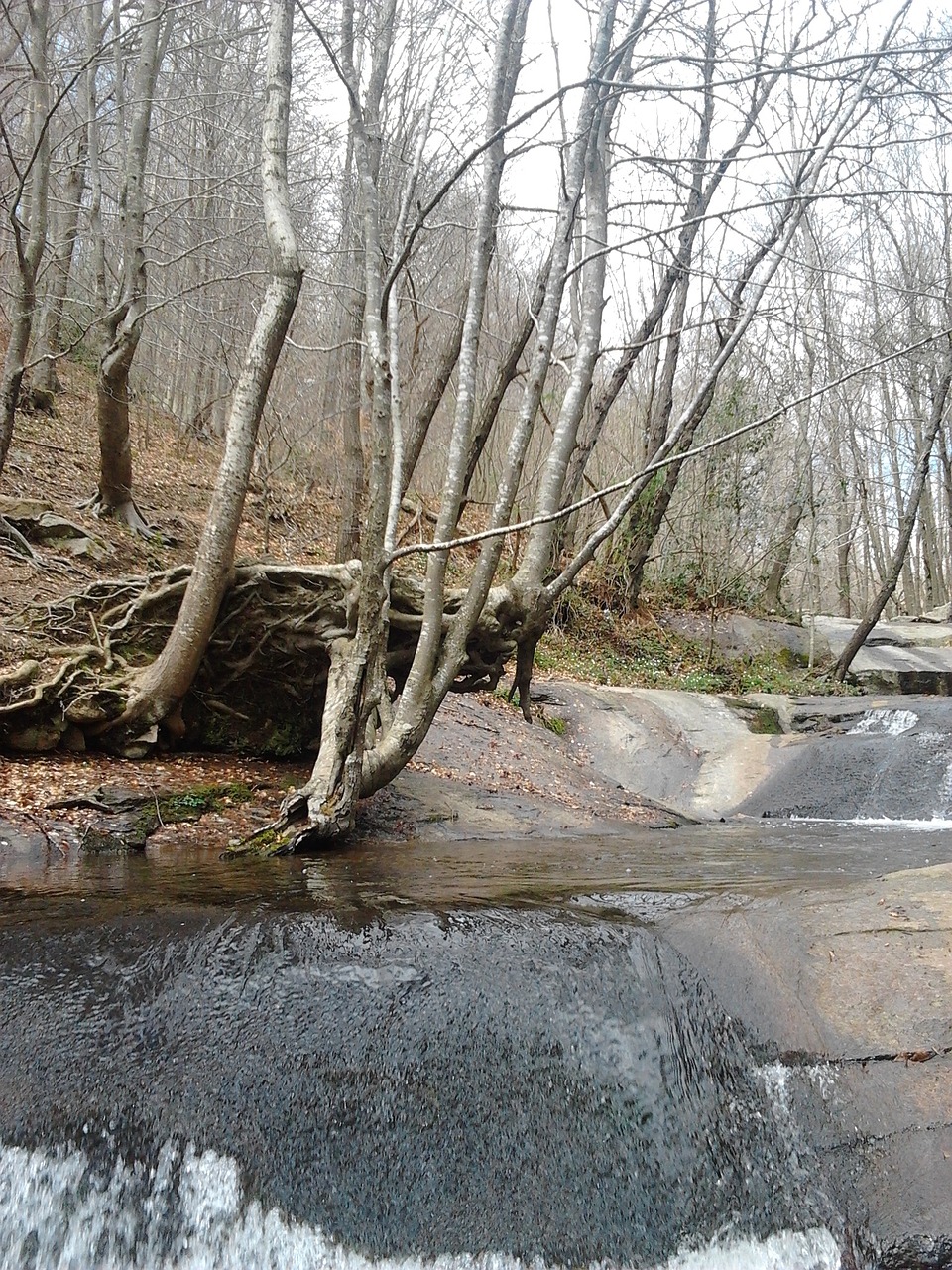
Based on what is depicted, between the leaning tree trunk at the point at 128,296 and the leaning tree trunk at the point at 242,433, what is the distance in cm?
382

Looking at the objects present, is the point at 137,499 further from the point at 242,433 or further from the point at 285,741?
the point at 242,433

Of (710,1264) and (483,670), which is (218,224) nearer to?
(483,670)

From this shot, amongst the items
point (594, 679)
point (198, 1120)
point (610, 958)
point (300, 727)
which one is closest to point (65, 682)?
point (300, 727)

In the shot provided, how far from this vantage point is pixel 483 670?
730 cm

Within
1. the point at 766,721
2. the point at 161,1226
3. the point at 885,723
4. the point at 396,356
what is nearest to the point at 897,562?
the point at 885,723

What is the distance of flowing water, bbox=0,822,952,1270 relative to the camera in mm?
2750

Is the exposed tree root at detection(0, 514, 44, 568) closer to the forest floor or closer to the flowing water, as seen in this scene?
the forest floor

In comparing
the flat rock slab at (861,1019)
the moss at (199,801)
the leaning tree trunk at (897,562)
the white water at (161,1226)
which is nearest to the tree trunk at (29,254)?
the moss at (199,801)

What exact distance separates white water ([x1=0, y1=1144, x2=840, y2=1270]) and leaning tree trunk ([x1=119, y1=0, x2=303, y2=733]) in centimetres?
412

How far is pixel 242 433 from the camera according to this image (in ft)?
20.9

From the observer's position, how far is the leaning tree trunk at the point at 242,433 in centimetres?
638

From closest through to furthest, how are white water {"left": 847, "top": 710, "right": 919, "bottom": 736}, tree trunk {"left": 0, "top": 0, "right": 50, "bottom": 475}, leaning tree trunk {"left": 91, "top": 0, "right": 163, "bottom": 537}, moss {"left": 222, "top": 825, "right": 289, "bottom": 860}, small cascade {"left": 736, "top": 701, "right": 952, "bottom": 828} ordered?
moss {"left": 222, "top": 825, "right": 289, "bottom": 860} → tree trunk {"left": 0, "top": 0, "right": 50, "bottom": 475} → small cascade {"left": 736, "top": 701, "right": 952, "bottom": 828} → leaning tree trunk {"left": 91, "top": 0, "right": 163, "bottom": 537} → white water {"left": 847, "top": 710, "right": 919, "bottom": 736}

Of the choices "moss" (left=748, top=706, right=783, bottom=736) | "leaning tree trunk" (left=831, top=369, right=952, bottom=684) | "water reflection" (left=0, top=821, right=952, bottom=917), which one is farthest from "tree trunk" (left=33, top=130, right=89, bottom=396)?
"leaning tree trunk" (left=831, top=369, right=952, bottom=684)

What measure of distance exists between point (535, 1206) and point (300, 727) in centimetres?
516
